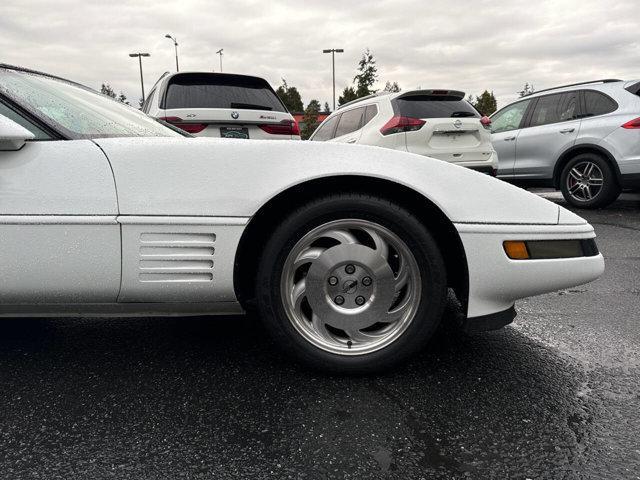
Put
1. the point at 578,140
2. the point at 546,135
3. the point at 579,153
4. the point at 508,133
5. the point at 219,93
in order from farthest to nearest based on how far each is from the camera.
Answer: the point at 508,133
the point at 546,135
the point at 579,153
the point at 578,140
the point at 219,93

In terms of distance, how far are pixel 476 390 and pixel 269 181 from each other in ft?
3.56

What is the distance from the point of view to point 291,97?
69.7m

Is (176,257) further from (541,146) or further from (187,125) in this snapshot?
(541,146)

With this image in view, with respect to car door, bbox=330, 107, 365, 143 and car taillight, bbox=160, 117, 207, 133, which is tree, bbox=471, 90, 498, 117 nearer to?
car door, bbox=330, 107, 365, 143

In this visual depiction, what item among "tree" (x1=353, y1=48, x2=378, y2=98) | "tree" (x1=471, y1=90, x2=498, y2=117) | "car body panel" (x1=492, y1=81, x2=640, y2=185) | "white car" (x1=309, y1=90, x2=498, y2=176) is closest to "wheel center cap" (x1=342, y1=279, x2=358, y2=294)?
"white car" (x1=309, y1=90, x2=498, y2=176)

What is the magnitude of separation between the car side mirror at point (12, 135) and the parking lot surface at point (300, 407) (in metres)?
0.89

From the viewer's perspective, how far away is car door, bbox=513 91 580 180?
6910 mm

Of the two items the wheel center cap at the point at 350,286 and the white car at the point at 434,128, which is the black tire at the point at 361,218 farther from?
the white car at the point at 434,128

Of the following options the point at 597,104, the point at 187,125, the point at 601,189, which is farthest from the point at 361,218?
the point at 597,104

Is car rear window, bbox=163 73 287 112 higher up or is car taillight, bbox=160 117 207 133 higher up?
car rear window, bbox=163 73 287 112

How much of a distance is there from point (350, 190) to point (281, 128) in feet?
11.4

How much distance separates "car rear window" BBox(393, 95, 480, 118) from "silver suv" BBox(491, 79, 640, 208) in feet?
4.65

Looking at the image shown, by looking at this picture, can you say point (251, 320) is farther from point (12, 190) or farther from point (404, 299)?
point (12, 190)

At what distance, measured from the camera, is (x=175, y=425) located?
169cm
